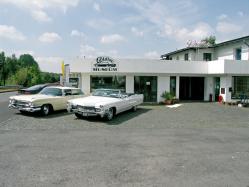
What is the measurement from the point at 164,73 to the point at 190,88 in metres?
6.01

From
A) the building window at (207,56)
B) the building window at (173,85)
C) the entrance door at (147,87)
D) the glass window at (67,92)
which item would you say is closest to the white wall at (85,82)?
the entrance door at (147,87)

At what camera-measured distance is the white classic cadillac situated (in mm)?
10414

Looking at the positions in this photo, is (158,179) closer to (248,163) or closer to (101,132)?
(248,163)

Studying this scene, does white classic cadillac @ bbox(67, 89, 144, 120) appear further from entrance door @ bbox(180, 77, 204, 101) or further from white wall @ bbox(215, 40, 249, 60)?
white wall @ bbox(215, 40, 249, 60)

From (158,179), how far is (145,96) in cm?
1511

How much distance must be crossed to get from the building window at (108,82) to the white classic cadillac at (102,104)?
5.19m

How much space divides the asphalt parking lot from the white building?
8465mm

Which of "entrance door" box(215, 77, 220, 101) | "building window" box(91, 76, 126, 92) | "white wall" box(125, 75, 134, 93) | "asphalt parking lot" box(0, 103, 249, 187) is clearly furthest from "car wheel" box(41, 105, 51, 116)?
"entrance door" box(215, 77, 220, 101)

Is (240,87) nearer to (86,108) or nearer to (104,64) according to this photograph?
(104,64)

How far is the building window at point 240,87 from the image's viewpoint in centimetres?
1911

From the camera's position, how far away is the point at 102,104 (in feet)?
34.1

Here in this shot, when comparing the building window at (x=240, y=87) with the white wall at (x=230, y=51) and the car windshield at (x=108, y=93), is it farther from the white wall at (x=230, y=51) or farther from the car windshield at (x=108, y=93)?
the car windshield at (x=108, y=93)

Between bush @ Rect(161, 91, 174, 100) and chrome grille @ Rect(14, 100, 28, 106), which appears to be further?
bush @ Rect(161, 91, 174, 100)

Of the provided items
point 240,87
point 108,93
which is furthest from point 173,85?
point 108,93
